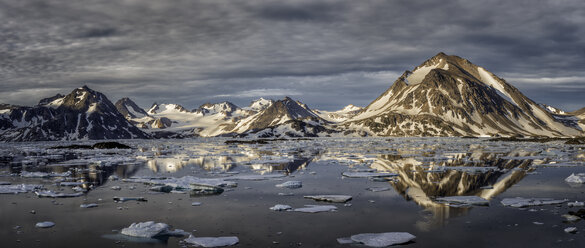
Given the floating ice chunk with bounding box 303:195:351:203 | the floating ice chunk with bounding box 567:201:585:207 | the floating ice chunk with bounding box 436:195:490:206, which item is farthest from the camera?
the floating ice chunk with bounding box 303:195:351:203

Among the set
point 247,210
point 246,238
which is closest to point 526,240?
point 246,238

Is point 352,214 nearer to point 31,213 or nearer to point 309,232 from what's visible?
point 309,232

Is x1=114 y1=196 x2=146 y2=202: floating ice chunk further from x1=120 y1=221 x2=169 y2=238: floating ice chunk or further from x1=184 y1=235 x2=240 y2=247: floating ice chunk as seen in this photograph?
x1=184 y1=235 x2=240 y2=247: floating ice chunk

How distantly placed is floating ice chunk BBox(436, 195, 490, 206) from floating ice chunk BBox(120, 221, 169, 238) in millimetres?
14278

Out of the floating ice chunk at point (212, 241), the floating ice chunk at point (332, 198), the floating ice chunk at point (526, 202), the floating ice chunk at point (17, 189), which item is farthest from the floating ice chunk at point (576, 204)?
the floating ice chunk at point (17, 189)

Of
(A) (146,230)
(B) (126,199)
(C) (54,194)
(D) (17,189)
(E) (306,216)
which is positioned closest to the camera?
(A) (146,230)

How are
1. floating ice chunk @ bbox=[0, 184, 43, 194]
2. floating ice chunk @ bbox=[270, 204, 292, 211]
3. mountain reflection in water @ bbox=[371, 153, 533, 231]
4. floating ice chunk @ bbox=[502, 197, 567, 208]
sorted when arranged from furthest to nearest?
1. floating ice chunk @ bbox=[0, 184, 43, 194]
2. floating ice chunk @ bbox=[502, 197, 567, 208]
3. floating ice chunk @ bbox=[270, 204, 292, 211]
4. mountain reflection in water @ bbox=[371, 153, 533, 231]

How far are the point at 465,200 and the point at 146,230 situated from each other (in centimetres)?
1604

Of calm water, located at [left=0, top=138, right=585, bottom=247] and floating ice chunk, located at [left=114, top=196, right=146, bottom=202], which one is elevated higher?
floating ice chunk, located at [left=114, top=196, right=146, bottom=202]

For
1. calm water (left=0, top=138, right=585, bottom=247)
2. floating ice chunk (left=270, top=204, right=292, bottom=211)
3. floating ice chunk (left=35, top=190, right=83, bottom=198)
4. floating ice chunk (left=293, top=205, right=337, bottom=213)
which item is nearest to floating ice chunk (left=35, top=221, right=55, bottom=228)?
calm water (left=0, top=138, right=585, bottom=247)

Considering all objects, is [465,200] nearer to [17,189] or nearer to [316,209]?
[316,209]

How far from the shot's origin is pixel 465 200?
69.2 ft

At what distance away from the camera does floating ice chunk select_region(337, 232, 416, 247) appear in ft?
43.9

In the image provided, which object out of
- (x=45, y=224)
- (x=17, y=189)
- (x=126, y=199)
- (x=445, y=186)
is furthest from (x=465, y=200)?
(x=17, y=189)
